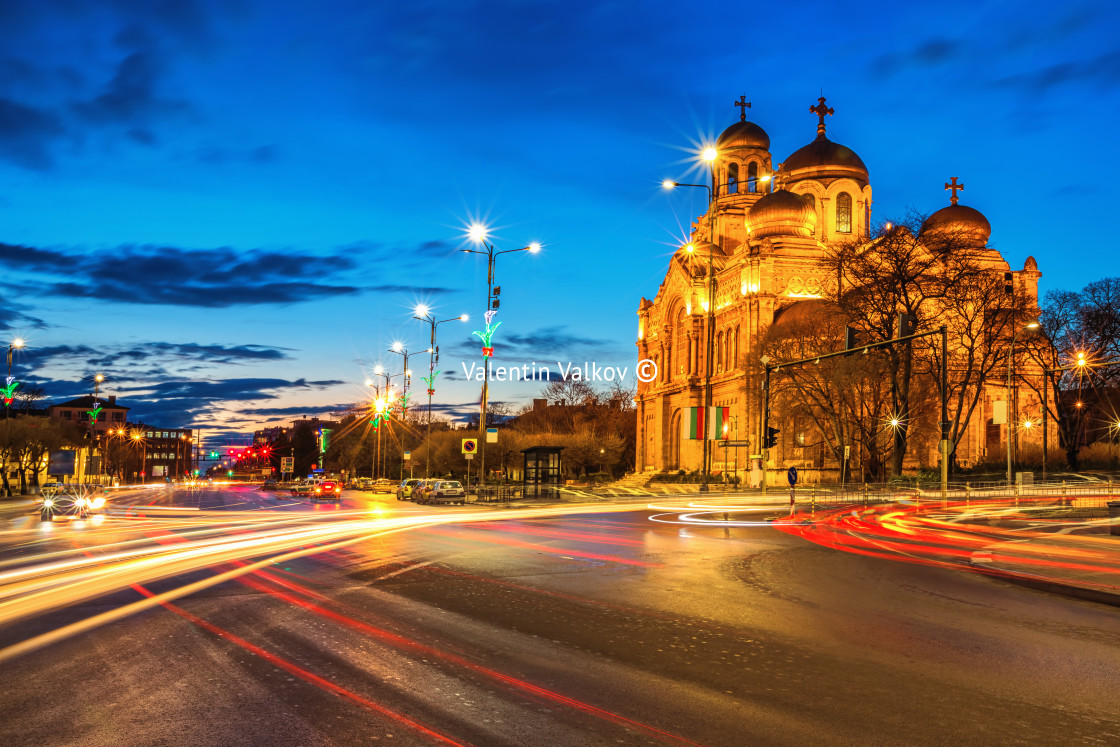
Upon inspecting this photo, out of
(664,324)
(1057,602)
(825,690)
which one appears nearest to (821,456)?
(664,324)

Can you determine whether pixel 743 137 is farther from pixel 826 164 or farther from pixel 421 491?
pixel 421 491

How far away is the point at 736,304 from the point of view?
222ft

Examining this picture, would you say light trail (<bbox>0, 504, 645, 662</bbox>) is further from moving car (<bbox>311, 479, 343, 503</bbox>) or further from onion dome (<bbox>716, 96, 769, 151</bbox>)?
onion dome (<bbox>716, 96, 769, 151</bbox>)

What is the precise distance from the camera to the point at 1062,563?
14711 millimetres

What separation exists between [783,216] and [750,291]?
8.30 metres

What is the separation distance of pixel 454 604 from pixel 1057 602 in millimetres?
8159

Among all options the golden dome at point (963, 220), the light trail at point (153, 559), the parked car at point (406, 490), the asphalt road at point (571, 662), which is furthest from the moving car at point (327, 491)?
the golden dome at point (963, 220)

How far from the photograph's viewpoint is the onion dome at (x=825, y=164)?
7306 centimetres

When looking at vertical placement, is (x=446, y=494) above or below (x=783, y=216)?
below

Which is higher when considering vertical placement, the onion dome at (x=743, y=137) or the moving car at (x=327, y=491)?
the onion dome at (x=743, y=137)

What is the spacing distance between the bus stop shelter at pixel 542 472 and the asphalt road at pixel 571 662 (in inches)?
1228

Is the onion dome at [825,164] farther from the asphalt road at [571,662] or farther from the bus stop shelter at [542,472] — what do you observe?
the asphalt road at [571,662]

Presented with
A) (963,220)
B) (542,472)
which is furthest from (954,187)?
(542,472)

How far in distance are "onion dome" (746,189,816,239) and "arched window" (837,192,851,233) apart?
3749mm
